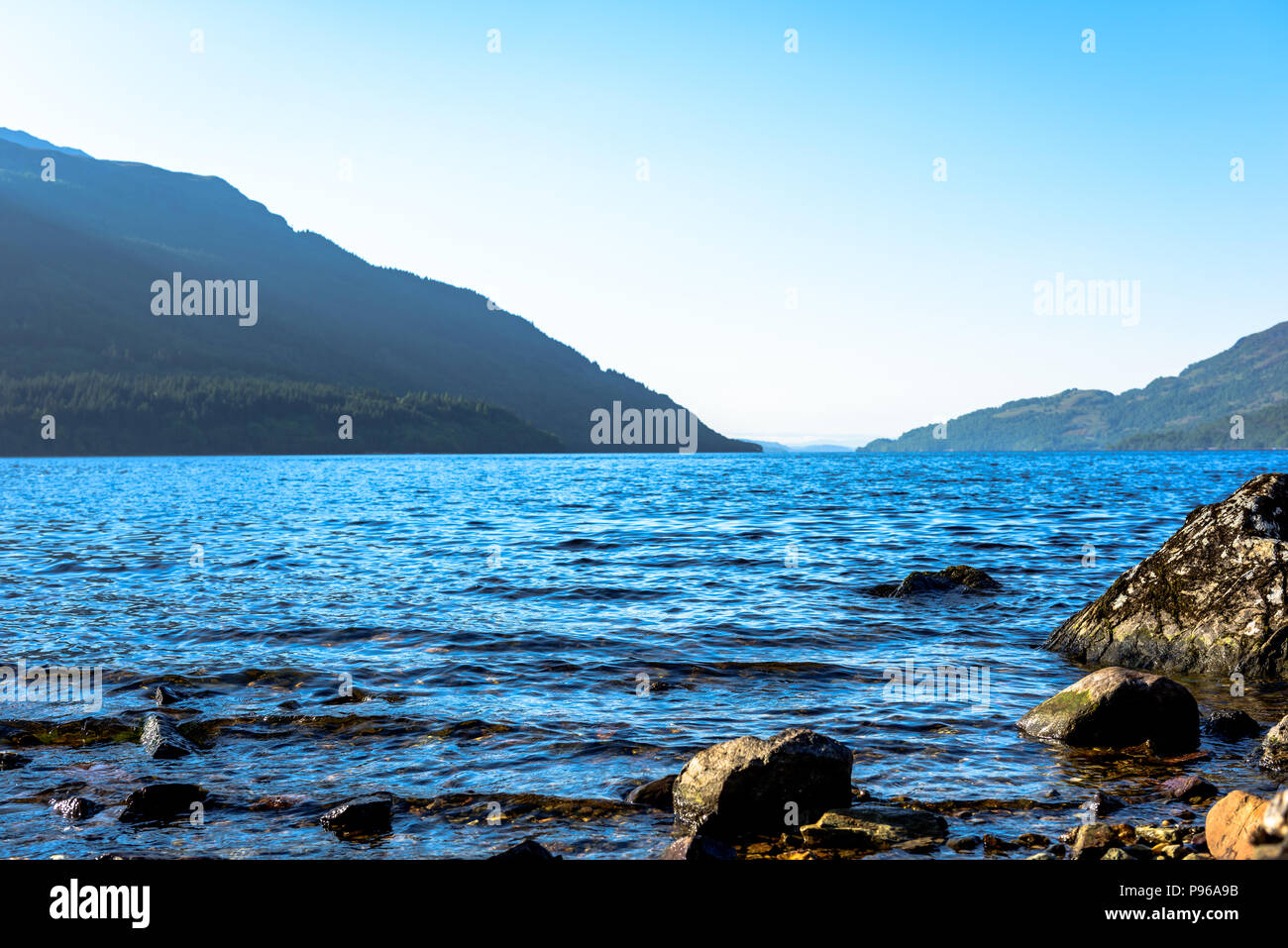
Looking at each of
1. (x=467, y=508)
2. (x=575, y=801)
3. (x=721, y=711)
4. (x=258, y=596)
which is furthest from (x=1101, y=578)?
(x=467, y=508)

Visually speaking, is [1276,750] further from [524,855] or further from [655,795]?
[524,855]

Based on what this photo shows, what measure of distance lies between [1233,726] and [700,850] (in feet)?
24.7

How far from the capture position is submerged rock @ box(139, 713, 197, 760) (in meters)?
10.0

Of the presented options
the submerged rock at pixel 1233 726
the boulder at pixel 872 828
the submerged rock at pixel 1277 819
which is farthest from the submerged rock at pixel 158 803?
the submerged rock at pixel 1233 726

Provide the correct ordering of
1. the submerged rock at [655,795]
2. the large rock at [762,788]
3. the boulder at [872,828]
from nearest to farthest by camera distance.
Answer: the boulder at [872,828]
the large rock at [762,788]
the submerged rock at [655,795]

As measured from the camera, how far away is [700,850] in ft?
22.6

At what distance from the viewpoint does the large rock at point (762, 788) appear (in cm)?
807

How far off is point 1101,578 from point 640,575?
12271 mm

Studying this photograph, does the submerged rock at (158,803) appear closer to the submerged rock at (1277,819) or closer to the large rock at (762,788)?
the large rock at (762,788)

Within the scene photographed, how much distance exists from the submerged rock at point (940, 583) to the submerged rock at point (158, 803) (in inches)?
649

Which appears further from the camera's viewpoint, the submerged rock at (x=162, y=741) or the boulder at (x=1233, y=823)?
the submerged rock at (x=162, y=741)
